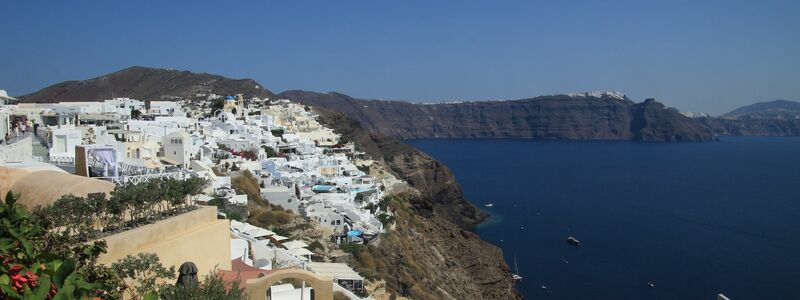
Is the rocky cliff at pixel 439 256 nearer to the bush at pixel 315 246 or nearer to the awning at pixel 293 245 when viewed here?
the bush at pixel 315 246

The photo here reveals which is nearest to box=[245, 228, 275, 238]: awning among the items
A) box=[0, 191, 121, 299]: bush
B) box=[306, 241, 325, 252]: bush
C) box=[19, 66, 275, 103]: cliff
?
box=[306, 241, 325, 252]: bush

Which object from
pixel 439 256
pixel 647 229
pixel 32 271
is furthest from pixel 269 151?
pixel 32 271

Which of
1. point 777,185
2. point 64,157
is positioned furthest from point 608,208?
point 64,157

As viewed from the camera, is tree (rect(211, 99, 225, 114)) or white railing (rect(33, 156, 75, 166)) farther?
tree (rect(211, 99, 225, 114))

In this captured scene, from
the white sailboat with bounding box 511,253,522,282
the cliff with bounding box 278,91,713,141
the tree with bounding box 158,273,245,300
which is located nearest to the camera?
the tree with bounding box 158,273,245,300

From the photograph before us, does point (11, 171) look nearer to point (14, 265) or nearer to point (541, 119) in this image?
point (14, 265)

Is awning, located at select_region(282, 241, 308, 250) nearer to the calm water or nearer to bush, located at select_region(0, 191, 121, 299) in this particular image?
bush, located at select_region(0, 191, 121, 299)

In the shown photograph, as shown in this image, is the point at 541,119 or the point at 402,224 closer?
the point at 402,224
